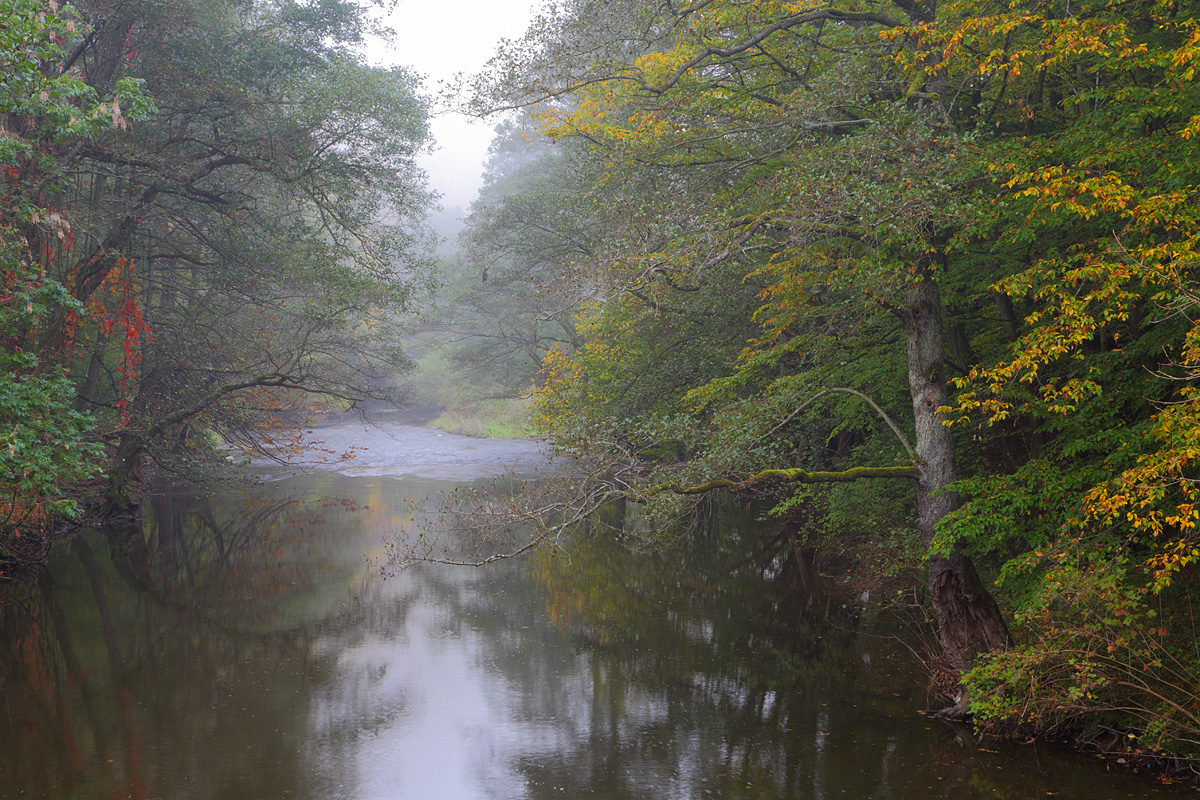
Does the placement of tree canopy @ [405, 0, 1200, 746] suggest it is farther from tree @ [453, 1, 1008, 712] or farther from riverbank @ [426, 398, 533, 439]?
riverbank @ [426, 398, 533, 439]

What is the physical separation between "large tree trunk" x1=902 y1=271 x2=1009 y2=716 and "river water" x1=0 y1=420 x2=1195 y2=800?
0.92 metres

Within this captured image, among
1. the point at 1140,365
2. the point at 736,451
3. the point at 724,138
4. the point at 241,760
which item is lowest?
the point at 241,760

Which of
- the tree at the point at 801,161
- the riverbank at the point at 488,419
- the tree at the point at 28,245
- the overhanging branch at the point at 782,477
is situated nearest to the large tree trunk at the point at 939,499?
the tree at the point at 801,161

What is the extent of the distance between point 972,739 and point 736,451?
141 inches

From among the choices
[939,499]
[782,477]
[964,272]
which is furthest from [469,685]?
[964,272]

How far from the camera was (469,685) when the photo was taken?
9695 mm

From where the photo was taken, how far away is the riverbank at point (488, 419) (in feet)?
117

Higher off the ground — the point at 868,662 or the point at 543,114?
the point at 543,114

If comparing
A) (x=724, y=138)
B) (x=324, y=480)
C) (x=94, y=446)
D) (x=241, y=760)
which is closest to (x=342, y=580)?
(x=94, y=446)

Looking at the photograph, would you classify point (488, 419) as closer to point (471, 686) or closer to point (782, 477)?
point (471, 686)

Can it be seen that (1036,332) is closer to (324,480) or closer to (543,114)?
(543,114)

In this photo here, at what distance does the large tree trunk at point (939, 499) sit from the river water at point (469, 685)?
0.92 m

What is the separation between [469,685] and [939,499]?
578cm

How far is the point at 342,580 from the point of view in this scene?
14.2m
